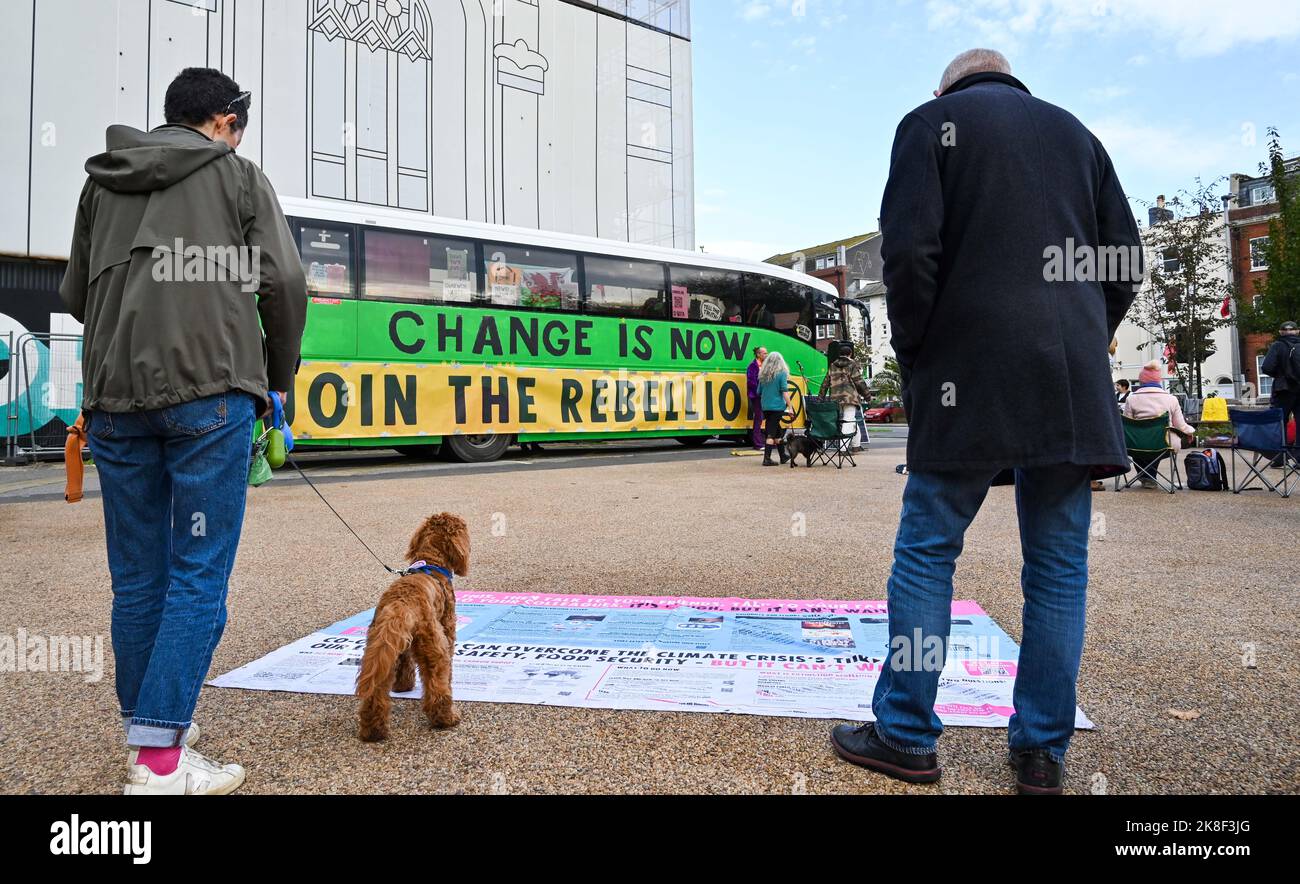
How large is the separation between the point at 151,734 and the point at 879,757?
1893 mm

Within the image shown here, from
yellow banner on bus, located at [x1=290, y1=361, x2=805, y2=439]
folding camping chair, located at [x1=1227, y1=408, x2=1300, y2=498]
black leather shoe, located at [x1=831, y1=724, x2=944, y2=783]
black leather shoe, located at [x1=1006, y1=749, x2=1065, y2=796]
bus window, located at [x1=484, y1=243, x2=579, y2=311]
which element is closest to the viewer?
black leather shoe, located at [x1=1006, y1=749, x2=1065, y2=796]

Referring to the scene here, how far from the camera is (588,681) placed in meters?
2.93

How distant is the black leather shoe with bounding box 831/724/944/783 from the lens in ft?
6.89

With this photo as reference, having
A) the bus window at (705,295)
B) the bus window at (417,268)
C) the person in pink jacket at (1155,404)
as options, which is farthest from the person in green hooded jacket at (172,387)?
the bus window at (705,295)

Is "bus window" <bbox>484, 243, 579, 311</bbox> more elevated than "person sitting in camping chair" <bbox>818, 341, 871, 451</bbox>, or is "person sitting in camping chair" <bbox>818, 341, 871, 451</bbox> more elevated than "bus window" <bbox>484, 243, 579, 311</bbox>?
"bus window" <bbox>484, 243, 579, 311</bbox>

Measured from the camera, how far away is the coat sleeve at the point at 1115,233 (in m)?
2.18

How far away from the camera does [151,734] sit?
2004 millimetres

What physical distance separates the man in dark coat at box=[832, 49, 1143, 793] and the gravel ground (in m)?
A: 0.29

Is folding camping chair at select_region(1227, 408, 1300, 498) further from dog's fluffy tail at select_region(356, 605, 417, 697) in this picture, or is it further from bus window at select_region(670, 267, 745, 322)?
bus window at select_region(670, 267, 745, 322)

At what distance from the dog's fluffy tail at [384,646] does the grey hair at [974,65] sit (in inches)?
88.2

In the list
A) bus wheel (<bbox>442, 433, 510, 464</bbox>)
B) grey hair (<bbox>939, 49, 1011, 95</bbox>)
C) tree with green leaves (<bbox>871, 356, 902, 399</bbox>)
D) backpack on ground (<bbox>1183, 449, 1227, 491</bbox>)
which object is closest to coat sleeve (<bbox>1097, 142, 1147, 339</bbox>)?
grey hair (<bbox>939, 49, 1011, 95</bbox>)

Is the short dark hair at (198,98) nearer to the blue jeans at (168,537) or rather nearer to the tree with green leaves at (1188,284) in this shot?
the blue jeans at (168,537)

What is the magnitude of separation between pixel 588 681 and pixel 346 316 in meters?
10.7
